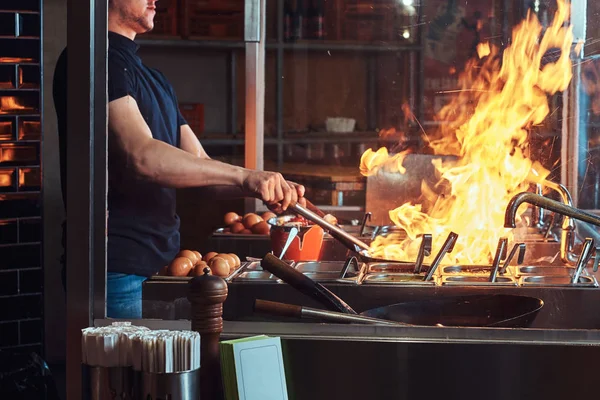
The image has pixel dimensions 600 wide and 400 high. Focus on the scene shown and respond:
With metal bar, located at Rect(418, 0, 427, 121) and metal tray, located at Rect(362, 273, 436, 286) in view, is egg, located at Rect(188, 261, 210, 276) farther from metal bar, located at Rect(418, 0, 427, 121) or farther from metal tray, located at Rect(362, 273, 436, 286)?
metal bar, located at Rect(418, 0, 427, 121)

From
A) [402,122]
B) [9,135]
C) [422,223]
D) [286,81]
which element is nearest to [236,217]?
[402,122]

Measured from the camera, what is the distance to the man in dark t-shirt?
150 cm

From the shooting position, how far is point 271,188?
1.80m

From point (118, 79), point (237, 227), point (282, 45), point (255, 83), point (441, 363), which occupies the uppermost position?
point (282, 45)

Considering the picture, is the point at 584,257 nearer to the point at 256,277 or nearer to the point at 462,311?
the point at 462,311

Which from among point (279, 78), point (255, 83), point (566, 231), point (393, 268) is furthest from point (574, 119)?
point (279, 78)

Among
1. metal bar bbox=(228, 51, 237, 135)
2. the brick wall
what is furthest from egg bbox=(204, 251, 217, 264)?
metal bar bbox=(228, 51, 237, 135)

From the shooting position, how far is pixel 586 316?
65.9 inches

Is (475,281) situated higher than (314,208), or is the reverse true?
(314,208)

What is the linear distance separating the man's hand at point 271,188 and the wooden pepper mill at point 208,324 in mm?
519

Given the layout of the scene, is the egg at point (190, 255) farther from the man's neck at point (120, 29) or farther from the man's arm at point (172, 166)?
the man's neck at point (120, 29)

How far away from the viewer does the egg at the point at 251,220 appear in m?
2.53

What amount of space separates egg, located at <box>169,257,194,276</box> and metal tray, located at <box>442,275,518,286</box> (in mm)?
545

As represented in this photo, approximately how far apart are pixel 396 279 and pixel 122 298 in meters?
0.59
